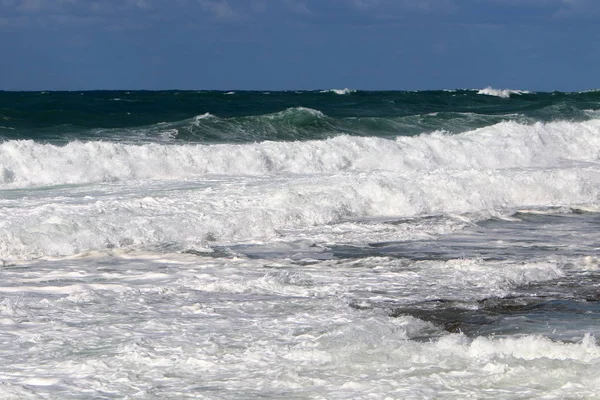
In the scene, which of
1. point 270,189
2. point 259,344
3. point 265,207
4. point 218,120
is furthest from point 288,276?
point 218,120

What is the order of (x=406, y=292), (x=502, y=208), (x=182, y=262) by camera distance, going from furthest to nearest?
(x=502, y=208)
(x=182, y=262)
(x=406, y=292)

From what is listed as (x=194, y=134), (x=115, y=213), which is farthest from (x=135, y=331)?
(x=194, y=134)

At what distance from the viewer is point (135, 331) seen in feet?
20.5

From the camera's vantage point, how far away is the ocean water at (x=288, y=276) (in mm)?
5293

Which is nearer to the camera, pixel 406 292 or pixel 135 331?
pixel 135 331

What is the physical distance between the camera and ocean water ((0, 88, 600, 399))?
5.29 m

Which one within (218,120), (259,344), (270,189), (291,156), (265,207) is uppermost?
(218,120)

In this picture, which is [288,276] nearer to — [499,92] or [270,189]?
[270,189]

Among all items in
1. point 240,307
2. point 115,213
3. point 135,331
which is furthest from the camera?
point 115,213

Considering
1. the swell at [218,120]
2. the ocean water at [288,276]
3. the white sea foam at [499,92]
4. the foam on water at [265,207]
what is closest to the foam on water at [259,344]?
the ocean water at [288,276]

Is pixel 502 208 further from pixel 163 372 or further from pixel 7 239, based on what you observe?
pixel 163 372

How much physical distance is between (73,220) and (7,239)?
89 centimetres

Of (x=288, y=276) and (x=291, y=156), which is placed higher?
(x=291, y=156)

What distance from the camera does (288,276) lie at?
8047 mm
